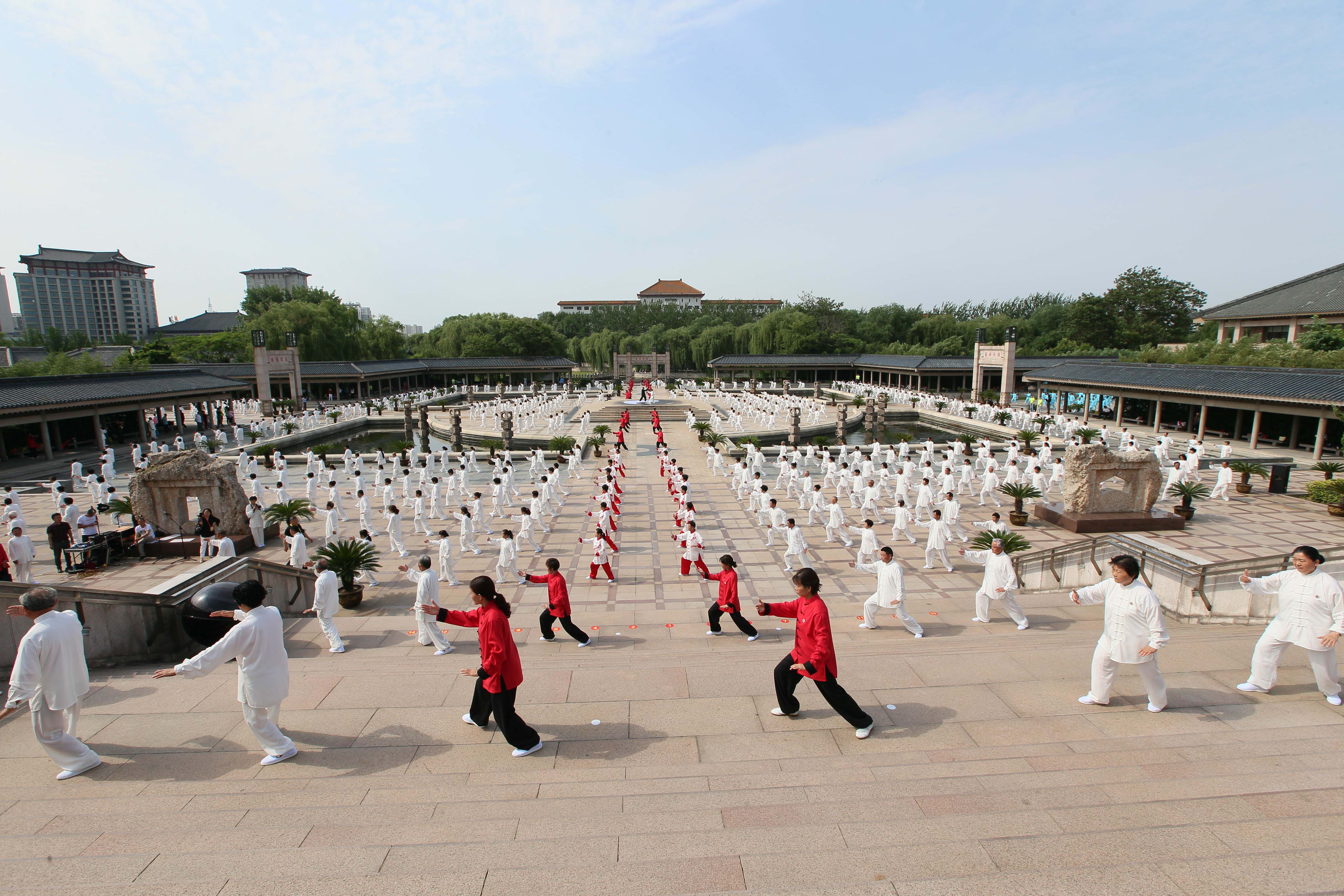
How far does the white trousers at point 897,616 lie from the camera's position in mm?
7031

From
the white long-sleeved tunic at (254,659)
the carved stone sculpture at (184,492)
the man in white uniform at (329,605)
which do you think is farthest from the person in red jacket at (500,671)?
the carved stone sculpture at (184,492)

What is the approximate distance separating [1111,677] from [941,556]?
18.4 ft

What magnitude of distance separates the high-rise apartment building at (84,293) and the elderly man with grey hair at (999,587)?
113m

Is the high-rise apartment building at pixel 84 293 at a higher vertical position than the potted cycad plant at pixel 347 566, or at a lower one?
higher

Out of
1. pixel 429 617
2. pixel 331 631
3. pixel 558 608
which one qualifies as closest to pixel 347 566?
pixel 331 631

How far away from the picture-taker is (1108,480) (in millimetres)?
12680

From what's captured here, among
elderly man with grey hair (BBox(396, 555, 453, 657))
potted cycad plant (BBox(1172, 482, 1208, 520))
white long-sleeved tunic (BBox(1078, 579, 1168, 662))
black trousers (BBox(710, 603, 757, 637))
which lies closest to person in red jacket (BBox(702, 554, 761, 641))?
black trousers (BBox(710, 603, 757, 637))

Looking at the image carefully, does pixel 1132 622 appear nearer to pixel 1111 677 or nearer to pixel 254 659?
pixel 1111 677

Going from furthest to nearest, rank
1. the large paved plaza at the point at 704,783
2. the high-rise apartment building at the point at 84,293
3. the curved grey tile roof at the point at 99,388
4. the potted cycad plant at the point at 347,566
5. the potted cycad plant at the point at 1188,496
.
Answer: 1. the high-rise apartment building at the point at 84,293
2. the curved grey tile roof at the point at 99,388
3. the potted cycad plant at the point at 1188,496
4. the potted cycad plant at the point at 347,566
5. the large paved plaza at the point at 704,783

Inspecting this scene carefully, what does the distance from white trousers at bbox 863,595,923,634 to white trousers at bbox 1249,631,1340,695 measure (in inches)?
110

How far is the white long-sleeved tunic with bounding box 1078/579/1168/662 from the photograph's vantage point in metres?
4.41

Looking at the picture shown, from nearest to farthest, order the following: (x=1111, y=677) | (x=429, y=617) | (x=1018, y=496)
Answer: (x=1111, y=677) < (x=429, y=617) < (x=1018, y=496)

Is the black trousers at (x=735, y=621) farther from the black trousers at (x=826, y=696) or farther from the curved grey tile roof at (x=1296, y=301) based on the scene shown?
the curved grey tile roof at (x=1296, y=301)

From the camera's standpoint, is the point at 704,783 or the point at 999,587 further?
the point at 999,587
